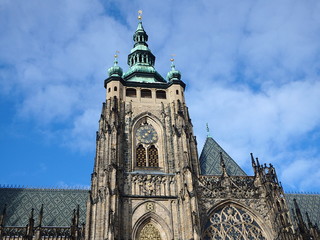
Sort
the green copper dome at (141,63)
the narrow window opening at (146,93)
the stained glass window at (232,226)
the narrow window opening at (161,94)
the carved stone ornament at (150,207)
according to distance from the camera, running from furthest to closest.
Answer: the green copper dome at (141,63) < the narrow window opening at (161,94) < the narrow window opening at (146,93) < the carved stone ornament at (150,207) < the stained glass window at (232,226)

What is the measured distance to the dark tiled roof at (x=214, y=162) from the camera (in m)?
28.0

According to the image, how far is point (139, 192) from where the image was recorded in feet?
81.6

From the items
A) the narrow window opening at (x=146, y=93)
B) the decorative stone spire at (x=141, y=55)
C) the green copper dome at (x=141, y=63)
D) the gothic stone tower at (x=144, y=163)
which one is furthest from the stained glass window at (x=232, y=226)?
the decorative stone spire at (x=141, y=55)

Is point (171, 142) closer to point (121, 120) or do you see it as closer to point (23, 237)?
point (121, 120)

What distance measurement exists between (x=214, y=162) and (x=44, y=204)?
13825 mm

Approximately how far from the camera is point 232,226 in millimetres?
24062

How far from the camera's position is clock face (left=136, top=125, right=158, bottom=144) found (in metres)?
28.0

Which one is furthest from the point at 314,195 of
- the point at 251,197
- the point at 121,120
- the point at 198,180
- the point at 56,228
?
the point at 56,228

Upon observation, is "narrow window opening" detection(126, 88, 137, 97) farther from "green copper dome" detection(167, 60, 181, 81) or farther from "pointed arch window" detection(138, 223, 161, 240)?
"pointed arch window" detection(138, 223, 161, 240)

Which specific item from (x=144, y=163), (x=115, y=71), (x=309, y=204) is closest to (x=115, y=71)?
(x=115, y=71)

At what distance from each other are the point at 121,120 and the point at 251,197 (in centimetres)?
1078

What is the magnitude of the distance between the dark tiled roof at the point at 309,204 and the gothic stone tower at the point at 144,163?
10432mm

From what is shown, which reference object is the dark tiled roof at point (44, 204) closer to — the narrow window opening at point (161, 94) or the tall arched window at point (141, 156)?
the tall arched window at point (141, 156)

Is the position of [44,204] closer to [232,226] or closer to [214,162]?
[214,162]
